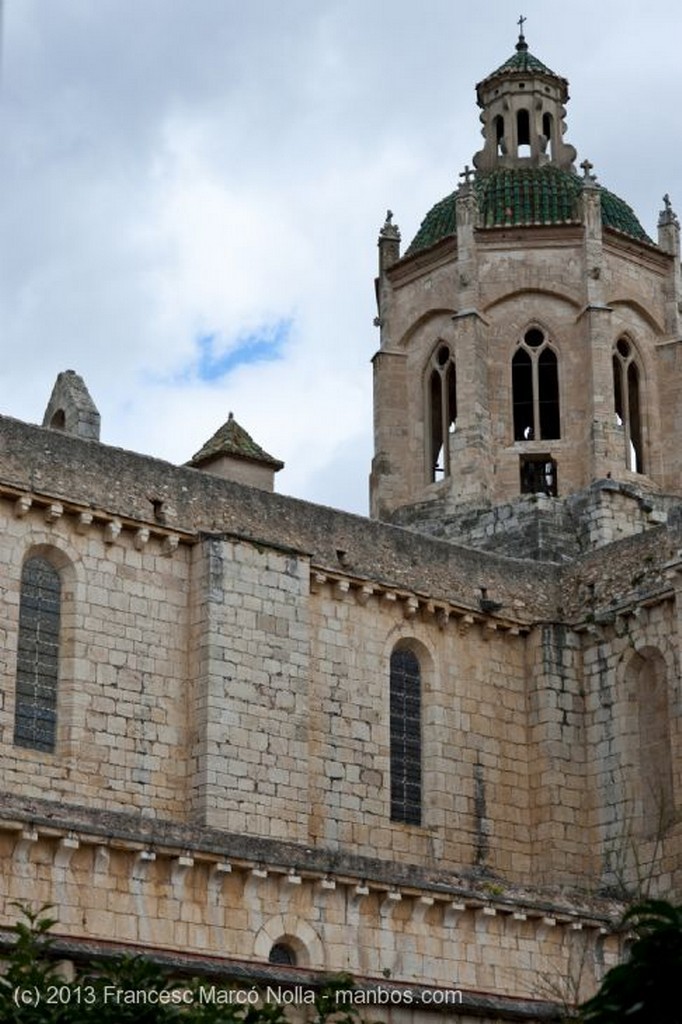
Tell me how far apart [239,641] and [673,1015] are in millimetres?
16838

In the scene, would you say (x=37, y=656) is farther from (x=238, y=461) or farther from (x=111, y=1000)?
(x=111, y=1000)

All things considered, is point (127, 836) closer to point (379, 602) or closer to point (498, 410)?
point (379, 602)

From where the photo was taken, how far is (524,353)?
3800 cm

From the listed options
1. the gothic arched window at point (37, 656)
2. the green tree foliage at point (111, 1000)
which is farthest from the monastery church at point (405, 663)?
the green tree foliage at point (111, 1000)

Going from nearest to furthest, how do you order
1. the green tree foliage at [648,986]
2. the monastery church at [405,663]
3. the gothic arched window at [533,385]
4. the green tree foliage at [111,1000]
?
the green tree foliage at [648,986] → the green tree foliage at [111,1000] → the monastery church at [405,663] → the gothic arched window at [533,385]

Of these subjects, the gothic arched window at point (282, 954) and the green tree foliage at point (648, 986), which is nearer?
the green tree foliage at point (648, 986)

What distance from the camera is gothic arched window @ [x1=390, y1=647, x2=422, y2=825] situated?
100 ft

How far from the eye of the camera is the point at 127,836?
23.6 m

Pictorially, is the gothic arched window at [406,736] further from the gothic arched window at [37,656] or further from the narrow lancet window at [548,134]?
the narrow lancet window at [548,134]

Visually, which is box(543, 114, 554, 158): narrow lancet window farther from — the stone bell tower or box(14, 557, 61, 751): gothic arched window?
box(14, 557, 61, 751): gothic arched window

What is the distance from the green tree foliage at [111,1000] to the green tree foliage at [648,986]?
3204 mm

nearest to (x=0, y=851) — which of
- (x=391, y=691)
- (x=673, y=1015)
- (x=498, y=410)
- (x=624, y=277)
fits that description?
(x=391, y=691)

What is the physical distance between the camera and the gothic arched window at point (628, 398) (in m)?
38.0

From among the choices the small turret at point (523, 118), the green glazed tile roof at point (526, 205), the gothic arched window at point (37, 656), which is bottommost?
the gothic arched window at point (37, 656)
